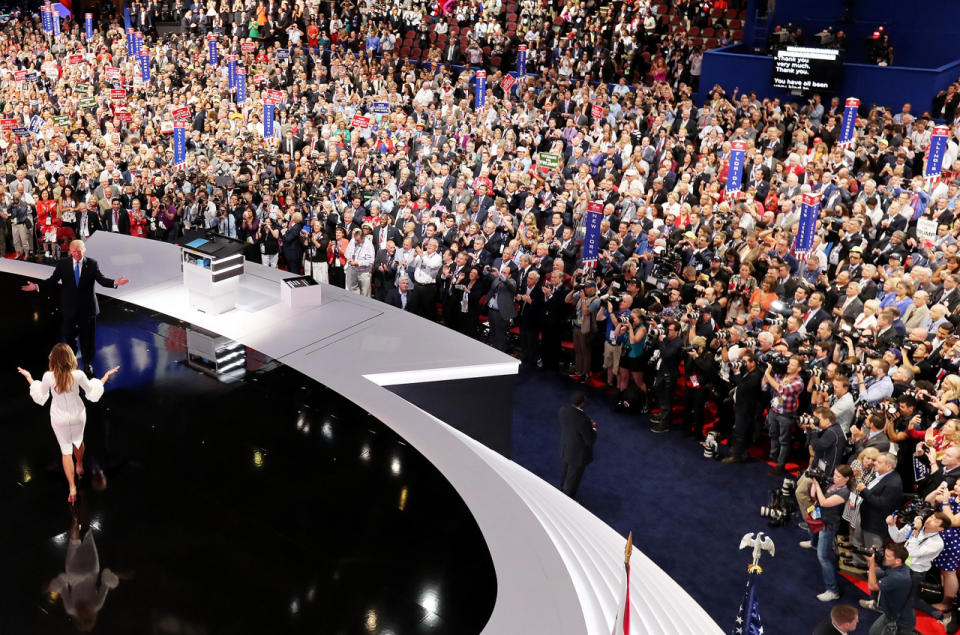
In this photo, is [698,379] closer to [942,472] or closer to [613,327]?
[613,327]

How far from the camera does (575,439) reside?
872 centimetres

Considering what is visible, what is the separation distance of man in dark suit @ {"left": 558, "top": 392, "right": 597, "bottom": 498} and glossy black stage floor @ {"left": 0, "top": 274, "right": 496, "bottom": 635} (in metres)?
1.75

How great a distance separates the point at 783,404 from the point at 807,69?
11552mm

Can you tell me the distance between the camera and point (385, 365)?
8.80 m

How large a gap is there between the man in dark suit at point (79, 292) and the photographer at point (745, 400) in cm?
590

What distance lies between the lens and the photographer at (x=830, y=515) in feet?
25.1

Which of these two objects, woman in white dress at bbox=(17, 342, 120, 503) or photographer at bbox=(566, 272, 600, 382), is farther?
photographer at bbox=(566, 272, 600, 382)

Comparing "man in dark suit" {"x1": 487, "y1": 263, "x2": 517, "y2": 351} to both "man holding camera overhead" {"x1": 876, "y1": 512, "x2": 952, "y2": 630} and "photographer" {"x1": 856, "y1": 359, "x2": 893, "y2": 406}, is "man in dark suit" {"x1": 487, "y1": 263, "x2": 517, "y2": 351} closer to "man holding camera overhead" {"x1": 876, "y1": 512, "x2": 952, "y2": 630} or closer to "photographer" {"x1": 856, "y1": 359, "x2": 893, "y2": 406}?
"photographer" {"x1": 856, "y1": 359, "x2": 893, "y2": 406}

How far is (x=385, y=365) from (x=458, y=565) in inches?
114

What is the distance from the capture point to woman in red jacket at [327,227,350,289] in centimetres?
1332

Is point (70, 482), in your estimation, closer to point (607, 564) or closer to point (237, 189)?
point (607, 564)

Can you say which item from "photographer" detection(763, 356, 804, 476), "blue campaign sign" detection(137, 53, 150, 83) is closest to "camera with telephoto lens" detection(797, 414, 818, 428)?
"photographer" detection(763, 356, 804, 476)

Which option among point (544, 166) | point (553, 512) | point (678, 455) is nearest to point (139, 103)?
point (544, 166)

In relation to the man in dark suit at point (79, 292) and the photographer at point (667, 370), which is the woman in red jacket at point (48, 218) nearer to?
the man in dark suit at point (79, 292)
